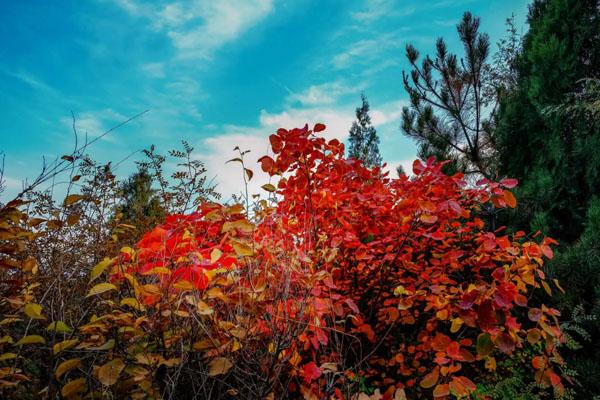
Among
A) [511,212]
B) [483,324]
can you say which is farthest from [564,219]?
[483,324]

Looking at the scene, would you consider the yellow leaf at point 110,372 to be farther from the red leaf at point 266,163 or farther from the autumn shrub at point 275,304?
the red leaf at point 266,163

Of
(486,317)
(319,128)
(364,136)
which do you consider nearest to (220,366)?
(486,317)

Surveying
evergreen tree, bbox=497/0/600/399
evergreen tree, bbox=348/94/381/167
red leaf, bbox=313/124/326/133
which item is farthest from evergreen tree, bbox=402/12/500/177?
evergreen tree, bbox=348/94/381/167

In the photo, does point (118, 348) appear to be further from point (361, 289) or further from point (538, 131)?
A: point (538, 131)

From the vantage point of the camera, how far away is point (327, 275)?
7.31ft

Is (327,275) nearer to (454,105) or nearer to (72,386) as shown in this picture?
(72,386)

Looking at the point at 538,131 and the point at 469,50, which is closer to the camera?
the point at 538,131

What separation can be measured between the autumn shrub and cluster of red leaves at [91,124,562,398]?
0.01 meters

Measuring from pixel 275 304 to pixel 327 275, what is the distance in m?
0.47

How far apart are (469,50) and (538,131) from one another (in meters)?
2.74

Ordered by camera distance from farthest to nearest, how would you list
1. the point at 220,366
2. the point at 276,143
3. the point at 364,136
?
the point at 364,136 < the point at 276,143 < the point at 220,366

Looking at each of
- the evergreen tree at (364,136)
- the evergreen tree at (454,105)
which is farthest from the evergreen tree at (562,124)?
the evergreen tree at (364,136)

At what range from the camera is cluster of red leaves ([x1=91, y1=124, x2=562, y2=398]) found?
186 centimetres

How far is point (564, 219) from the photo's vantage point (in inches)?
217
